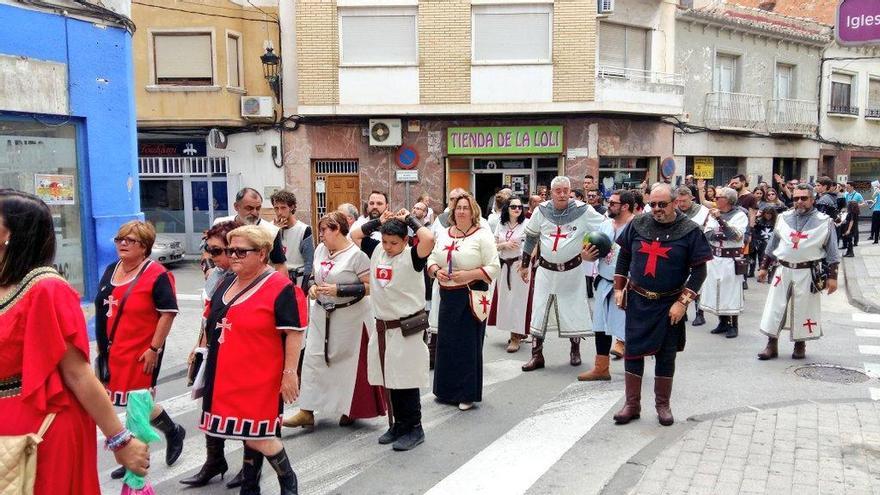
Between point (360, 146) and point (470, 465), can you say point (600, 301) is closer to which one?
point (470, 465)

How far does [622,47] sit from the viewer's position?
20625 millimetres

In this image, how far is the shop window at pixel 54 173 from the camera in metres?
9.18

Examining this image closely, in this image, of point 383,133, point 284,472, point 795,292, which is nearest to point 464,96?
point 383,133

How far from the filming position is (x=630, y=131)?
2042 cm

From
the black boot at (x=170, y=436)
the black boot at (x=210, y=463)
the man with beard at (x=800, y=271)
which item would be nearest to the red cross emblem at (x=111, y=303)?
the black boot at (x=170, y=436)

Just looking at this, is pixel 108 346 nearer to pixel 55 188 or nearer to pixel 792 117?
pixel 55 188

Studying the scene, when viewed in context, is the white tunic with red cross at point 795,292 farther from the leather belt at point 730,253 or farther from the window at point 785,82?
the window at point 785,82

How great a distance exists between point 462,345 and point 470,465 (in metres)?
1.29

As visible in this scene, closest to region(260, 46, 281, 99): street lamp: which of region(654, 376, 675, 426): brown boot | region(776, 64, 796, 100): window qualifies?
region(654, 376, 675, 426): brown boot

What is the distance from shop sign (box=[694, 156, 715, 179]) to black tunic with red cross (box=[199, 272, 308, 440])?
2040cm

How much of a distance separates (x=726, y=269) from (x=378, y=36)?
1254 centimetres

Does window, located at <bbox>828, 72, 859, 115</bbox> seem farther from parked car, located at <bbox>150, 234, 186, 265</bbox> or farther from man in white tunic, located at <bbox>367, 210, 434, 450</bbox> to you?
man in white tunic, located at <bbox>367, 210, 434, 450</bbox>

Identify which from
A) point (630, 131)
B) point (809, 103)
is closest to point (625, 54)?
point (630, 131)

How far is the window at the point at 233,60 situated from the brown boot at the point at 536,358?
45.8ft
